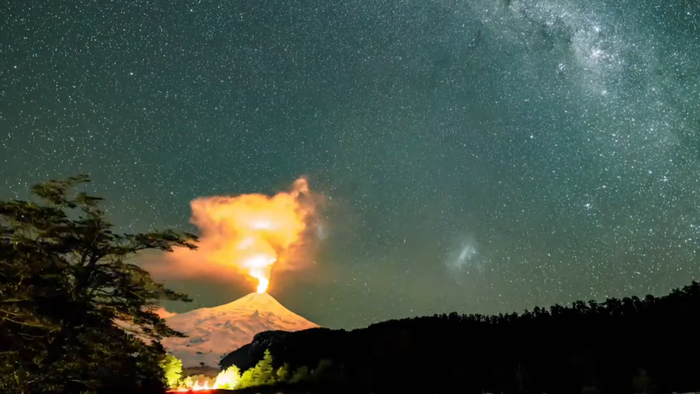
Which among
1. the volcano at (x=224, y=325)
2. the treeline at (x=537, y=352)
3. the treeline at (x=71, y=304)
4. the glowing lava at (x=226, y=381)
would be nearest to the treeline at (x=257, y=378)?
the glowing lava at (x=226, y=381)

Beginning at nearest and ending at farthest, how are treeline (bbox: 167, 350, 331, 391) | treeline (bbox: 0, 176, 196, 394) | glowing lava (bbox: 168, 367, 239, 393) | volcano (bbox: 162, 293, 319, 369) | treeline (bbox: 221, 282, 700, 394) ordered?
treeline (bbox: 0, 176, 196, 394), treeline (bbox: 221, 282, 700, 394), treeline (bbox: 167, 350, 331, 391), glowing lava (bbox: 168, 367, 239, 393), volcano (bbox: 162, 293, 319, 369)

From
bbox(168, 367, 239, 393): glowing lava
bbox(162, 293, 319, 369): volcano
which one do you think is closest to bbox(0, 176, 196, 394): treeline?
bbox(168, 367, 239, 393): glowing lava

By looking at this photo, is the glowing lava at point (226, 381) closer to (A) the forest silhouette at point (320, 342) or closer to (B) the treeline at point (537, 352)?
(A) the forest silhouette at point (320, 342)

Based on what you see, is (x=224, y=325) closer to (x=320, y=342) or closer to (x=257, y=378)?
(x=320, y=342)

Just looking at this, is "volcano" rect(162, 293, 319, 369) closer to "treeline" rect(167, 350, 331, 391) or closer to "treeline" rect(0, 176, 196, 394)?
"treeline" rect(167, 350, 331, 391)

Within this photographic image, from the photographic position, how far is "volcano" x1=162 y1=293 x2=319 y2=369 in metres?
103

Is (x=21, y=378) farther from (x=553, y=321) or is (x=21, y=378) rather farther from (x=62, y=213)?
(x=553, y=321)

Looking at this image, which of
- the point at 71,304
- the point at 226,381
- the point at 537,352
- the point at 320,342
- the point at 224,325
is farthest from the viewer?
the point at 224,325

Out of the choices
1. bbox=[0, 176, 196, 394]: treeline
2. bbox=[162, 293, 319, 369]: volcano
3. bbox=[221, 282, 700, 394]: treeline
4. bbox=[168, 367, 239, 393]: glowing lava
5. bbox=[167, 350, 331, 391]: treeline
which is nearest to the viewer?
bbox=[0, 176, 196, 394]: treeline

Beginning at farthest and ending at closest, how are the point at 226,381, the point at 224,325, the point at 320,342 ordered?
the point at 224,325
the point at 320,342
the point at 226,381

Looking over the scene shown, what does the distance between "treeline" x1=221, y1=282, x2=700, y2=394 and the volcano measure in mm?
47732

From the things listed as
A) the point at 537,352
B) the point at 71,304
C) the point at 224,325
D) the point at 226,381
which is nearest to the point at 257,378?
the point at 226,381

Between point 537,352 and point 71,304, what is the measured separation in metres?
33.9

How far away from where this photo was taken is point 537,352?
38062mm
